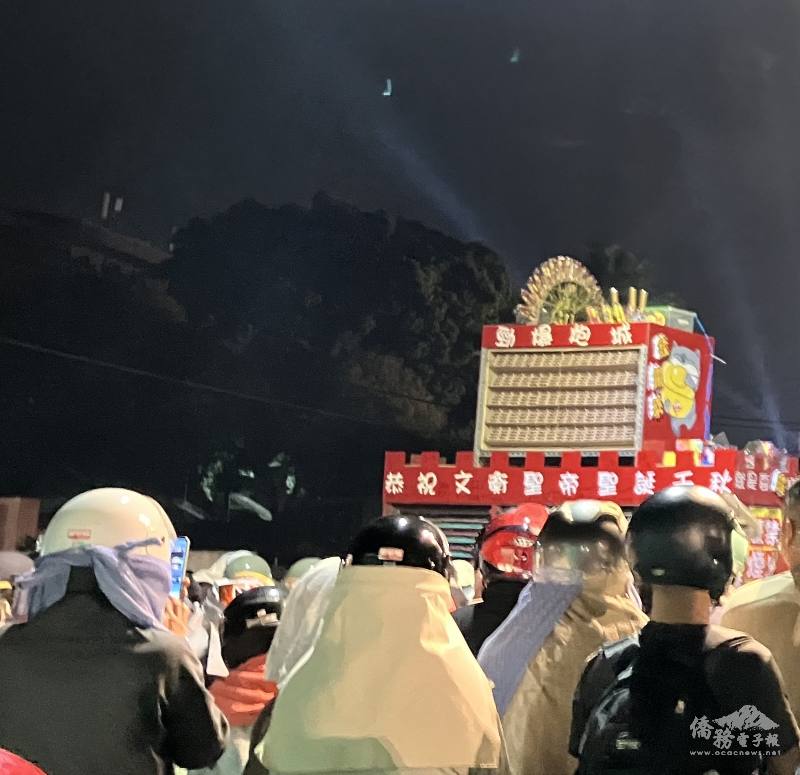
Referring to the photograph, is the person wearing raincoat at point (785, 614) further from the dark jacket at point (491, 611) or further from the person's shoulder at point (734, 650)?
the dark jacket at point (491, 611)

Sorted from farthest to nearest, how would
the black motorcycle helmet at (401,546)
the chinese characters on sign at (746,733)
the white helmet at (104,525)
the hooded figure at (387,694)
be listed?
1. the white helmet at (104,525)
2. the black motorcycle helmet at (401,546)
3. the hooded figure at (387,694)
4. the chinese characters on sign at (746,733)

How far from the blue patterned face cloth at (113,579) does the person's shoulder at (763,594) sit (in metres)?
1.48

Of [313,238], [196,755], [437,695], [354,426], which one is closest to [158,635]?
[196,755]

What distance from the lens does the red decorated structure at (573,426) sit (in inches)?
525

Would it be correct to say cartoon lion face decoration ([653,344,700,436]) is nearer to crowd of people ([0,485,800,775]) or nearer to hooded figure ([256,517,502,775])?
crowd of people ([0,485,800,775])

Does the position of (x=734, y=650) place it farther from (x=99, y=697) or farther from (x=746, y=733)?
(x=99, y=697)

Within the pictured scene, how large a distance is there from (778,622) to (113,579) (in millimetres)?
1657

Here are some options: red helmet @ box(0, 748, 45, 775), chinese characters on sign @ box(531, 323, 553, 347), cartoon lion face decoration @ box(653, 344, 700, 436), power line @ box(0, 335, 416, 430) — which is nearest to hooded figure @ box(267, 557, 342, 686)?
red helmet @ box(0, 748, 45, 775)

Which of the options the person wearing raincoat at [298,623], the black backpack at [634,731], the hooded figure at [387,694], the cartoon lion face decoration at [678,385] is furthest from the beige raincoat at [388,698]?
the cartoon lion face decoration at [678,385]

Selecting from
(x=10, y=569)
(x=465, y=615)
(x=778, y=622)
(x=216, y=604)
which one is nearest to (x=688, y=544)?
(x=778, y=622)

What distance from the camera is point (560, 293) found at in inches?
609

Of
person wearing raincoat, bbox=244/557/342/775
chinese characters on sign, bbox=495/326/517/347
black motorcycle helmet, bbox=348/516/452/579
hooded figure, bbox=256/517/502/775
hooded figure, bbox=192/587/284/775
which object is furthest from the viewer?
chinese characters on sign, bbox=495/326/517/347

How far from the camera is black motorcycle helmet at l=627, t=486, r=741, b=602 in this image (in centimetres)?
221

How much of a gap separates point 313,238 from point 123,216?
5044 mm
